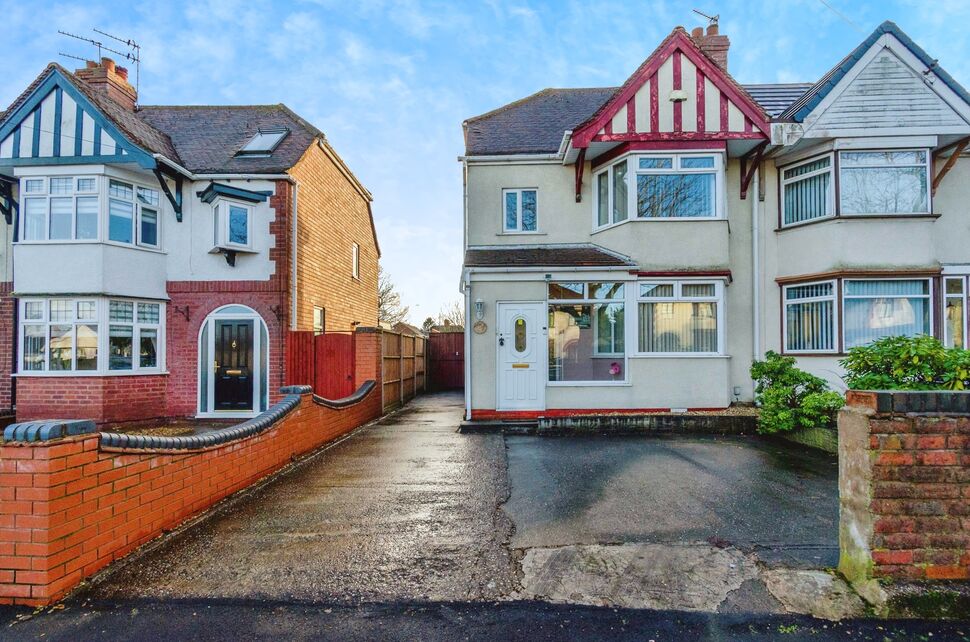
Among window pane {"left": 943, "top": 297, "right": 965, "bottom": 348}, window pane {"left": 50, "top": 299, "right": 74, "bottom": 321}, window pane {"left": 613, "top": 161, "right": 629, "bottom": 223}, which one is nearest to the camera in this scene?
window pane {"left": 943, "top": 297, "right": 965, "bottom": 348}

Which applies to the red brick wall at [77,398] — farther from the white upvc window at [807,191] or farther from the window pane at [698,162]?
the white upvc window at [807,191]

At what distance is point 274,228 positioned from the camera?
38.3 ft

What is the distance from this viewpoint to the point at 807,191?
34.2 feet

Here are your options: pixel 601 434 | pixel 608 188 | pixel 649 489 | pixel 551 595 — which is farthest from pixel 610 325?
pixel 551 595

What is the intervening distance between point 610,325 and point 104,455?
334 inches

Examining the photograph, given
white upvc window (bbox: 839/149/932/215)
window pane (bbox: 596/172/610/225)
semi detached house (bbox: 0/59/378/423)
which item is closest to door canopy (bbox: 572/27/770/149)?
window pane (bbox: 596/172/610/225)

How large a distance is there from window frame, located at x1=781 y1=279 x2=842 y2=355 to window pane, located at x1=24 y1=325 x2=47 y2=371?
15.7 metres

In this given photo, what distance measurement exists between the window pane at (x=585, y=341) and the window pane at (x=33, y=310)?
35.7 ft

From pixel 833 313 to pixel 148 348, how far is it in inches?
576

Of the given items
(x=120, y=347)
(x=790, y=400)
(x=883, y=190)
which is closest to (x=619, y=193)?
(x=883, y=190)

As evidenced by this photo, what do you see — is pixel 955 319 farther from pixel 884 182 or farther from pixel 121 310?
pixel 121 310

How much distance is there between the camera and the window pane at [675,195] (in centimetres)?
1008

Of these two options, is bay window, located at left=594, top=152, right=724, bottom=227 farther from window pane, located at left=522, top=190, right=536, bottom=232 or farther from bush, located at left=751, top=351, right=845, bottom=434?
bush, located at left=751, top=351, right=845, bottom=434

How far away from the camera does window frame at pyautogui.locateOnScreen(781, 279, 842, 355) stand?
32.1 ft
